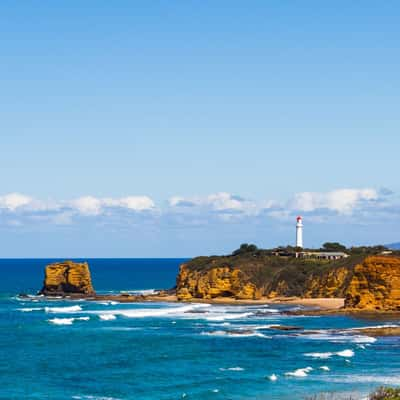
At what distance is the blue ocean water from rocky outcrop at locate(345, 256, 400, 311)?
6.00m

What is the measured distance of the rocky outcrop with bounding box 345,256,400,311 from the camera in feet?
328

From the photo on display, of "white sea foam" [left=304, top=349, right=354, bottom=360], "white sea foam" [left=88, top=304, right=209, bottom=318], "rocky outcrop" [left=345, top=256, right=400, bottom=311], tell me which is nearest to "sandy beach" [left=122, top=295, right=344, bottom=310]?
"rocky outcrop" [left=345, top=256, right=400, bottom=311]

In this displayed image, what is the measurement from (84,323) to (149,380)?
1646 inches

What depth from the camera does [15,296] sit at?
15912 cm

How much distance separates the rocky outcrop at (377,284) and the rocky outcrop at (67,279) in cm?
6134

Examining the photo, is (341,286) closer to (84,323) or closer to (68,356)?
(84,323)

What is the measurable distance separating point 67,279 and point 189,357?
3391 inches

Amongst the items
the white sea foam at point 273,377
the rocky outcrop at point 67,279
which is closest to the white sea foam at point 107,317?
the rocky outcrop at point 67,279

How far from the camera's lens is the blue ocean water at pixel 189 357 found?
5603 centimetres

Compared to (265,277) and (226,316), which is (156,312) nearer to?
(226,316)

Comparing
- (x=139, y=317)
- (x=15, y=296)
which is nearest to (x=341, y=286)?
(x=139, y=317)

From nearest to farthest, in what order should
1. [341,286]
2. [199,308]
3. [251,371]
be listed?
[251,371] < [199,308] < [341,286]

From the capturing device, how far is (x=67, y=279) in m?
154

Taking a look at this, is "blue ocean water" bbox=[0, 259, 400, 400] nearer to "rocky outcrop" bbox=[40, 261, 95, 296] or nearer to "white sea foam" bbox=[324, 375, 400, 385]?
"white sea foam" bbox=[324, 375, 400, 385]
